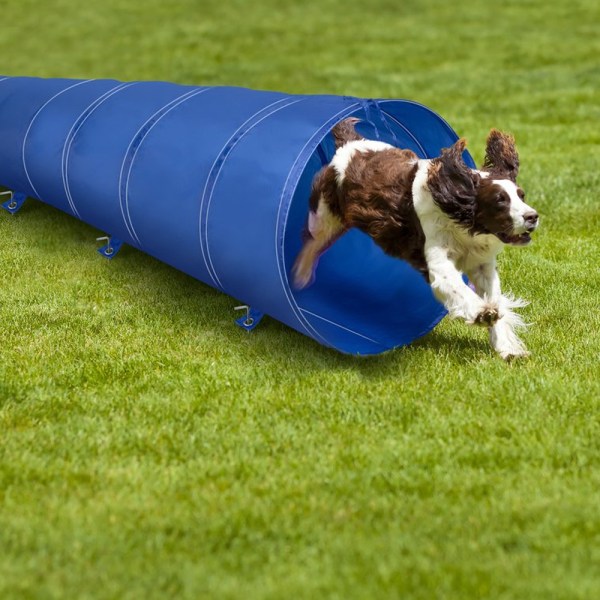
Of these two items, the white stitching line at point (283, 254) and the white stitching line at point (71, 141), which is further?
the white stitching line at point (71, 141)

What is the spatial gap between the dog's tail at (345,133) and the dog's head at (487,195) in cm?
99

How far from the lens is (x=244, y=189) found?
5.85 metres

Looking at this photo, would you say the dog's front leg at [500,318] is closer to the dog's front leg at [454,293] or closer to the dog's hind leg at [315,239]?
the dog's front leg at [454,293]

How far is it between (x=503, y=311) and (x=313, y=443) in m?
1.79

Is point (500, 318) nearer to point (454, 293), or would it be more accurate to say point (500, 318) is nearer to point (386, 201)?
point (454, 293)

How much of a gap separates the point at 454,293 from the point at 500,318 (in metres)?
0.41

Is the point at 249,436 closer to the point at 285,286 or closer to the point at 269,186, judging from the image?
the point at 285,286

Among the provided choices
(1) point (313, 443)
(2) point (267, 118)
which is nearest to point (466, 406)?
(1) point (313, 443)

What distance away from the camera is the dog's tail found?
618 cm

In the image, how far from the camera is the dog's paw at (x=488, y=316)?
5227 mm

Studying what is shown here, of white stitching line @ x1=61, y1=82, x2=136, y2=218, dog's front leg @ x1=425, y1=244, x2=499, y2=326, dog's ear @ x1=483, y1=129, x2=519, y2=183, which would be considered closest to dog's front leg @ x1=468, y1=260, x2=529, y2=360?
dog's front leg @ x1=425, y1=244, x2=499, y2=326

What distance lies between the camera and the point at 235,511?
3.94 m

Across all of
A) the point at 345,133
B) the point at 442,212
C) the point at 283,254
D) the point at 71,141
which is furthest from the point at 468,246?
the point at 71,141

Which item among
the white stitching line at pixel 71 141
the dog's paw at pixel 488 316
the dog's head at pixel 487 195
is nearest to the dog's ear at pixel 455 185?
the dog's head at pixel 487 195
